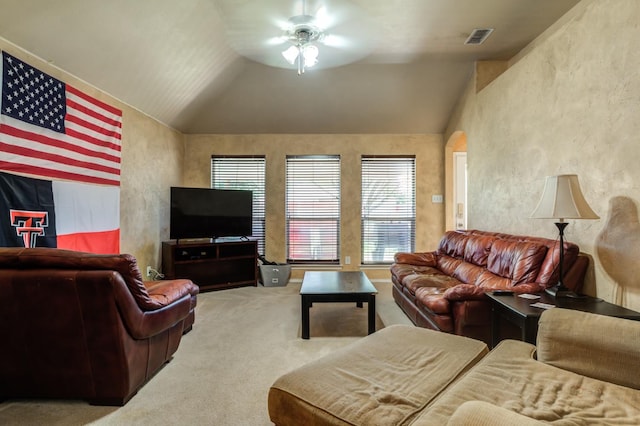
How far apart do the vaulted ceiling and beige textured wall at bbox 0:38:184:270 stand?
0.18 metres

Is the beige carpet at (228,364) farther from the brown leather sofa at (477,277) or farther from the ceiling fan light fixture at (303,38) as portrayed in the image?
the ceiling fan light fixture at (303,38)

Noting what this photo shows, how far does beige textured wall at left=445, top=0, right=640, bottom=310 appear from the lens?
2068 millimetres

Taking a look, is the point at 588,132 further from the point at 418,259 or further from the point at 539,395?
the point at 418,259

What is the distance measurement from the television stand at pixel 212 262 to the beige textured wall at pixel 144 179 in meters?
0.31

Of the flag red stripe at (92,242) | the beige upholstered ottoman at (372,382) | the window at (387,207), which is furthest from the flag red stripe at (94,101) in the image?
the window at (387,207)

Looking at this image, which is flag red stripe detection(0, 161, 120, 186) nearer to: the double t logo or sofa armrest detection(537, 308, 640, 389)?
the double t logo

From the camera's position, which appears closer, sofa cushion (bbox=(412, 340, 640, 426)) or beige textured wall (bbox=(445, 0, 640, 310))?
sofa cushion (bbox=(412, 340, 640, 426))

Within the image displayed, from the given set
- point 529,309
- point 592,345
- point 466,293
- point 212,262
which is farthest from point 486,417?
point 212,262

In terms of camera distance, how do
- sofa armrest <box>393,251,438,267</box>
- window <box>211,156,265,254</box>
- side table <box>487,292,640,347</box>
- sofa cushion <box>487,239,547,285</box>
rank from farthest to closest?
window <box>211,156,265,254</box>, sofa armrest <box>393,251,438,267</box>, sofa cushion <box>487,239,547,285</box>, side table <box>487,292,640,347</box>

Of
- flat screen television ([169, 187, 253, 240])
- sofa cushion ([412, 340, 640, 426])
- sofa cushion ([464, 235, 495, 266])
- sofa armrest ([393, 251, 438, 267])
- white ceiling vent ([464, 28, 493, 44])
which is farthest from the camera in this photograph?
flat screen television ([169, 187, 253, 240])

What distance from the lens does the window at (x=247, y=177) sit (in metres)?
5.55

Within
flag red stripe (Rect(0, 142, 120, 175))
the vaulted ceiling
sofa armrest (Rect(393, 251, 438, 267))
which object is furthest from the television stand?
sofa armrest (Rect(393, 251, 438, 267))

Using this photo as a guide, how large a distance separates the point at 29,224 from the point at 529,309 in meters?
3.71

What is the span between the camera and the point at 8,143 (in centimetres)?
245
